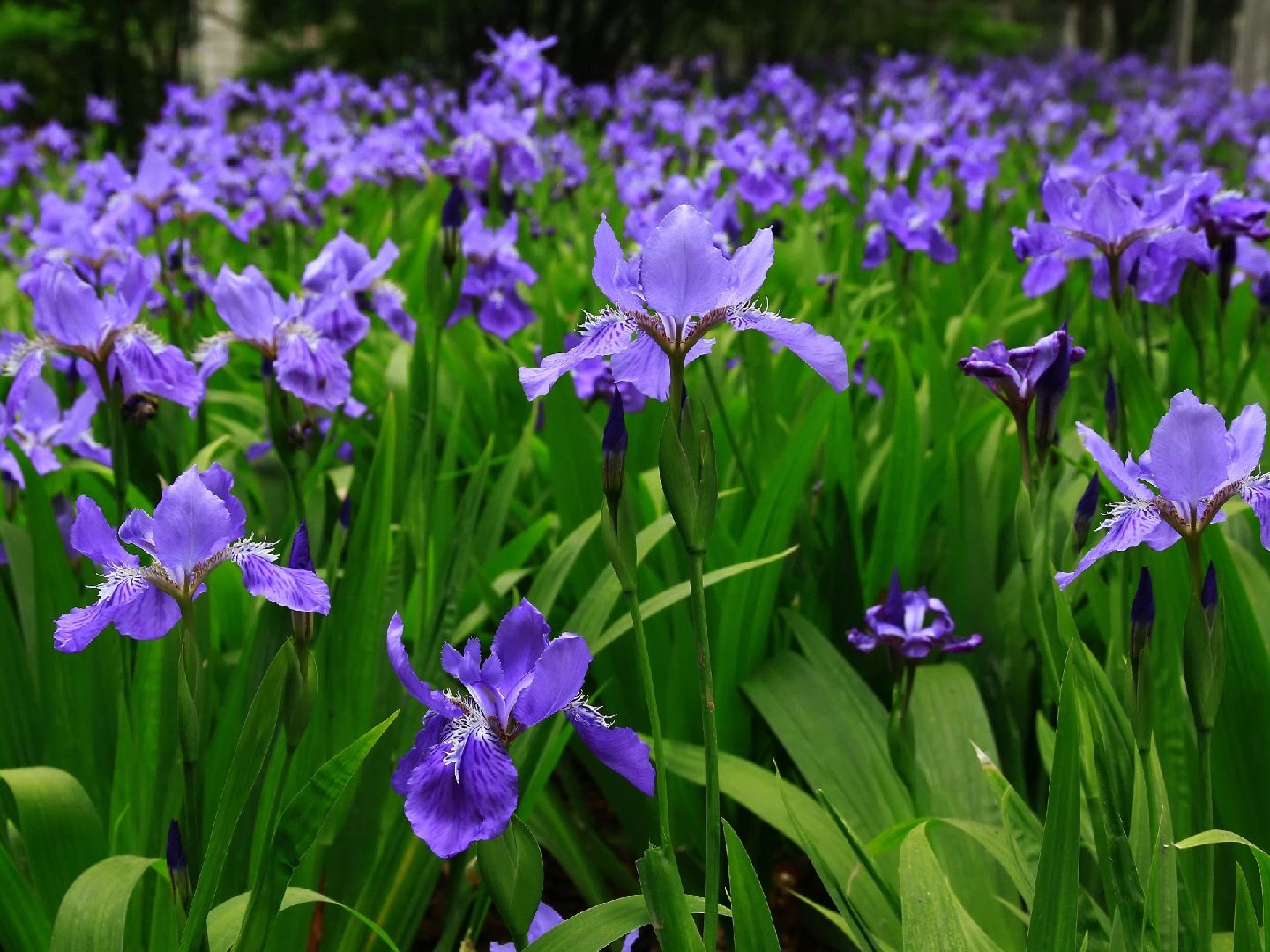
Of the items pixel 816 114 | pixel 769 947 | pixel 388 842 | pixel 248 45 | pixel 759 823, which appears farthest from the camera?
pixel 248 45

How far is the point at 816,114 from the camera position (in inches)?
298

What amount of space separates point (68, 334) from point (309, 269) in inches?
18.3

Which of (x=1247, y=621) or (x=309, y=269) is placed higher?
(x=309, y=269)

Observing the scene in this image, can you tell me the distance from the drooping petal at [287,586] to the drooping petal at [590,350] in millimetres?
239

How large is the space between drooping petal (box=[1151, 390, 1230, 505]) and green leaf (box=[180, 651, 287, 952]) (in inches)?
28.2

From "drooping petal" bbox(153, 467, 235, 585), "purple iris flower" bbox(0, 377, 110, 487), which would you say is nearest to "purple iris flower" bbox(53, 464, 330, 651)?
"drooping petal" bbox(153, 467, 235, 585)

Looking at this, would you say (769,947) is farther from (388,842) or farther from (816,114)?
(816,114)

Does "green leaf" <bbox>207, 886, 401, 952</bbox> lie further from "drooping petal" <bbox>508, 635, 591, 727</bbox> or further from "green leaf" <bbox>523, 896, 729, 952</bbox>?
"drooping petal" <bbox>508, 635, 591, 727</bbox>

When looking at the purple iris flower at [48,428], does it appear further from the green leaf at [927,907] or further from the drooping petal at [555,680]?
the green leaf at [927,907]

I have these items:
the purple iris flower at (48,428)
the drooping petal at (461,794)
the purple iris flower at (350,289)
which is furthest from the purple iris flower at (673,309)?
the purple iris flower at (48,428)

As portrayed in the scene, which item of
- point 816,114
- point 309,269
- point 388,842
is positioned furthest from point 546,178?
point 388,842

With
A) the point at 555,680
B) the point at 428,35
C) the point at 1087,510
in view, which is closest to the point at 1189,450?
the point at 1087,510

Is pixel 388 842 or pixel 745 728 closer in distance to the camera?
pixel 388 842

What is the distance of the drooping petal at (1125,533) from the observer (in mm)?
1016
